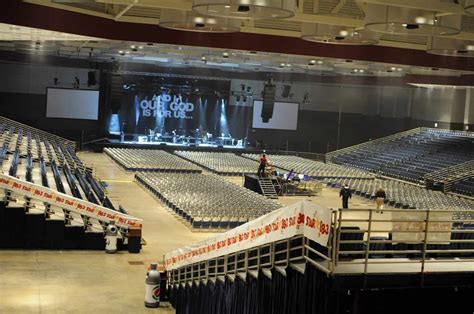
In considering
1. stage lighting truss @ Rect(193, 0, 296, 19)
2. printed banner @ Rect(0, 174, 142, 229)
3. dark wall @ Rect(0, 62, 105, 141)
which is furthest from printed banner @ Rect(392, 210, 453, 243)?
dark wall @ Rect(0, 62, 105, 141)

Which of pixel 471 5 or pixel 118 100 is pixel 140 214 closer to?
pixel 471 5

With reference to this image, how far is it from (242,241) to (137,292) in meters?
4.82

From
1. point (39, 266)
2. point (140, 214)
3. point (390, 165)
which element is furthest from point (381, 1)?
point (390, 165)

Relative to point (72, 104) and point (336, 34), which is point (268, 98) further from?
point (336, 34)

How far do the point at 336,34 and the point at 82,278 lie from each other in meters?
9.19

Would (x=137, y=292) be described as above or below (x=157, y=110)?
below

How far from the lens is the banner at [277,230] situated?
26.5ft

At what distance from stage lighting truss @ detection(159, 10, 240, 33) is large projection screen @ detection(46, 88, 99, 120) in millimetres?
31306

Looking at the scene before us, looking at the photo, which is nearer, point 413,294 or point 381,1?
point 413,294

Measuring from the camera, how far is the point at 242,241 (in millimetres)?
10109

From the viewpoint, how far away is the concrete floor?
13000mm

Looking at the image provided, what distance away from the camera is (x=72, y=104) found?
4700 centimetres

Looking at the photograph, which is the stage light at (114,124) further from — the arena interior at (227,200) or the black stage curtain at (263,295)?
the black stage curtain at (263,295)

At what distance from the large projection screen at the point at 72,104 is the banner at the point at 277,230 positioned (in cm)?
3684
